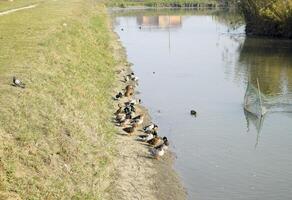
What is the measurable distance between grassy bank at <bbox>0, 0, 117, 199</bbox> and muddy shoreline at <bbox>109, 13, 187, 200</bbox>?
53 centimetres

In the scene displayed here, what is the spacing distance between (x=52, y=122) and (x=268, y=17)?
57.1 meters

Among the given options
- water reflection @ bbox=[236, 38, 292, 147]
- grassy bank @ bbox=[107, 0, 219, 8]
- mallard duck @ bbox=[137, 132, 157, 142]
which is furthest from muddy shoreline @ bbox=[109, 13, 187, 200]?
grassy bank @ bbox=[107, 0, 219, 8]

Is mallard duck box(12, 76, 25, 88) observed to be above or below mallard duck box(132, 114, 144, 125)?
above

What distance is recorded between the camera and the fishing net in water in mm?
30413

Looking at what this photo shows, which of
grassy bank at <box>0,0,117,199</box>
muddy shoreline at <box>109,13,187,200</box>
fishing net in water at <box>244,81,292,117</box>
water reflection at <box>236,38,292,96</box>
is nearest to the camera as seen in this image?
grassy bank at <box>0,0,117,199</box>

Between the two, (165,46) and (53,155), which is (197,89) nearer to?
(53,155)

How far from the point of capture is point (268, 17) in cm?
7112

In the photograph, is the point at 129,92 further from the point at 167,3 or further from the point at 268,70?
the point at 167,3

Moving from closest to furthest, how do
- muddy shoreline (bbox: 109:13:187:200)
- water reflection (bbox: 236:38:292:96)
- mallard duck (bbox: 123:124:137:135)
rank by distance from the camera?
1. muddy shoreline (bbox: 109:13:187:200)
2. mallard duck (bbox: 123:124:137:135)
3. water reflection (bbox: 236:38:292:96)

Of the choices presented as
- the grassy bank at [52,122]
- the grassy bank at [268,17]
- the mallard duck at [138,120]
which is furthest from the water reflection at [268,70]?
the grassy bank at [52,122]

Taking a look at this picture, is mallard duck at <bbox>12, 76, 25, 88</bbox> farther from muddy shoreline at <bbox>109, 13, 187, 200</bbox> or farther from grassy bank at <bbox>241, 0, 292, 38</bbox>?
grassy bank at <bbox>241, 0, 292, 38</bbox>

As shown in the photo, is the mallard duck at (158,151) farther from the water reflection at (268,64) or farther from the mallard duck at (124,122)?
the water reflection at (268,64)

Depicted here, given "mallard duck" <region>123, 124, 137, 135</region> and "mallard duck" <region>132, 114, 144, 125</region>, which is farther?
"mallard duck" <region>132, 114, 144, 125</region>

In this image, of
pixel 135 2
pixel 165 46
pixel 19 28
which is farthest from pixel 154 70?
pixel 135 2
